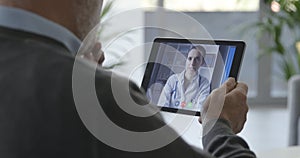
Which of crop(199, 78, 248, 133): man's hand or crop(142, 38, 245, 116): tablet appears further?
crop(142, 38, 245, 116): tablet

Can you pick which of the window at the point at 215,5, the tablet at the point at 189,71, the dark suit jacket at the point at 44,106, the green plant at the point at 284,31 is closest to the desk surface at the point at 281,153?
the tablet at the point at 189,71

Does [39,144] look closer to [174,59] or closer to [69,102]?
[69,102]

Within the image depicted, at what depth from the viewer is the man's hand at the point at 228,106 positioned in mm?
907

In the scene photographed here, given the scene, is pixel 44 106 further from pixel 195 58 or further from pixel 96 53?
pixel 195 58

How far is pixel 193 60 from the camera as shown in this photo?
106cm

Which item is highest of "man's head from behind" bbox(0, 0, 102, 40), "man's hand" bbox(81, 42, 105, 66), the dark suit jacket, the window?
"man's head from behind" bbox(0, 0, 102, 40)

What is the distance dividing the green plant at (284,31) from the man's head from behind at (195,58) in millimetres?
3329

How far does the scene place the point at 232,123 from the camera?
91 cm

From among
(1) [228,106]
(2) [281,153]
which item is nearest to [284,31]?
(2) [281,153]

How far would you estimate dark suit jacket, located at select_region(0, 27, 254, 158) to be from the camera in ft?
1.89

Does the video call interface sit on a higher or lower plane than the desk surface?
higher

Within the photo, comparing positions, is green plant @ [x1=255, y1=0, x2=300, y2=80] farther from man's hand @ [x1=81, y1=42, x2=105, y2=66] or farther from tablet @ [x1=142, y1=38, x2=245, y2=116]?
man's hand @ [x1=81, y1=42, x2=105, y2=66]

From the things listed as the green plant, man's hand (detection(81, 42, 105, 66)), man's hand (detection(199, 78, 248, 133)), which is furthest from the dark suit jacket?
the green plant

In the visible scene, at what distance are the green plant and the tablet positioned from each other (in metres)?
3.31
